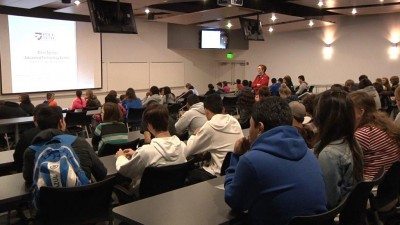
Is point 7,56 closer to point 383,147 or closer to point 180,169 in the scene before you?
point 180,169

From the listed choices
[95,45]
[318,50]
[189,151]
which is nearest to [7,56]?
[95,45]

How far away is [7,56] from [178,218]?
9.53 meters

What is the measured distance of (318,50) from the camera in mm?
14641

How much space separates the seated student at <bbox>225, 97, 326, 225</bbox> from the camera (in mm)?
1750

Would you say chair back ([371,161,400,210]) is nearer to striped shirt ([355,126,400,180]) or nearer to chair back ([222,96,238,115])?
striped shirt ([355,126,400,180])

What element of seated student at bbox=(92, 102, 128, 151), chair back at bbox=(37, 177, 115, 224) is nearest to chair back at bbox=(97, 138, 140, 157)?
seated student at bbox=(92, 102, 128, 151)

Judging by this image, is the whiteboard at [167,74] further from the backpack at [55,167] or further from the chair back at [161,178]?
the backpack at [55,167]

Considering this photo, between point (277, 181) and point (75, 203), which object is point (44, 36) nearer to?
point (75, 203)

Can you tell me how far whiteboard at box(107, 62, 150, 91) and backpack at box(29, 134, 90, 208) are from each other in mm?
10397

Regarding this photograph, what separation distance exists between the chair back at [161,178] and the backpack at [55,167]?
0.46 metres

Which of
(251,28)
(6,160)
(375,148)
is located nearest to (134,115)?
(251,28)

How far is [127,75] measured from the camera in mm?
13195

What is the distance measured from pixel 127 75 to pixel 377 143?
1113 centimetres

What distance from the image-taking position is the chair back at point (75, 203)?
7.76ft
